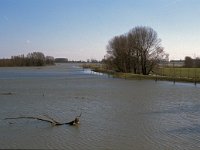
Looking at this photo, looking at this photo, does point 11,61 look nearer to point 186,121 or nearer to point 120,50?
point 120,50

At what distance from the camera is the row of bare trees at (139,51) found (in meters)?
63.8

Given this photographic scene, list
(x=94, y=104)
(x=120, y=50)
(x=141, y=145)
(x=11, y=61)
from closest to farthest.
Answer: (x=141, y=145), (x=94, y=104), (x=120, y=50), (x=11, y=61)

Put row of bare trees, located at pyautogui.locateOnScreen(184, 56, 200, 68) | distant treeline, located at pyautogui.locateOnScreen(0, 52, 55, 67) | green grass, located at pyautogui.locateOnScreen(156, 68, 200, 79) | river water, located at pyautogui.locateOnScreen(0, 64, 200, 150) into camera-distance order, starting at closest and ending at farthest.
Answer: river water, located at pyautogui.locateOnScreen(0, 64, 200, 150), green grass, located at pyautogui.locateOnScreen(156, 68, 200, 79), row of bare trees, located at pyautogui.locateOnScreen(184, 56, 200, 68), distant treeline, located at pyautogui.locateOnScreen(0, 52, 55, 67)

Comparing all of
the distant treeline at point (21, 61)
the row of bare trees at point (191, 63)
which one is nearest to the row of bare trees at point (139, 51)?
the row of bare trees at point (191, 63)

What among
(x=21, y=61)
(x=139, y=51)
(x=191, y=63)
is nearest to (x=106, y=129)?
(x=139, y=51)

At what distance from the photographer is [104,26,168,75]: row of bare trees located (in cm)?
6375

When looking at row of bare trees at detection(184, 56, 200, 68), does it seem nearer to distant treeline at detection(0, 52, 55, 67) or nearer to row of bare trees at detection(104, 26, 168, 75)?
row of bare trees at detection(104, 26, 168, 75)

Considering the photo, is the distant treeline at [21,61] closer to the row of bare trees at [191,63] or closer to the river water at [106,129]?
the row of bare trees at [191,63]

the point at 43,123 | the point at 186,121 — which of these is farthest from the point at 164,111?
the point at 43,123

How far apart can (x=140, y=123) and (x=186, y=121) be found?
2.25 metres

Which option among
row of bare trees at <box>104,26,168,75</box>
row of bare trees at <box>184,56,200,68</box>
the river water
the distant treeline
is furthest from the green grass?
the distant treeline

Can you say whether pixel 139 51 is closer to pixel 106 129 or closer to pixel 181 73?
pixel 181 73

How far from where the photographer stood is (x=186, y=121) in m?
16.8

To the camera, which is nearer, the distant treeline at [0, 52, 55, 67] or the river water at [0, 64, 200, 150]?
the river water at [0, 64, 200, 150]
